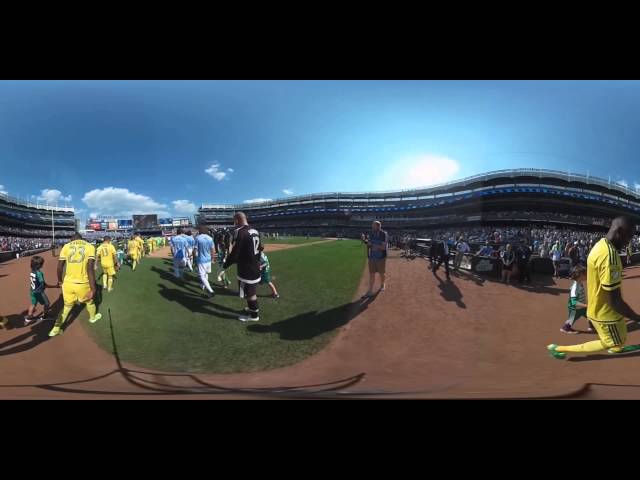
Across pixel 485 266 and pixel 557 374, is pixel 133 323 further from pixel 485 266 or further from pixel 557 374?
pixel 557 374

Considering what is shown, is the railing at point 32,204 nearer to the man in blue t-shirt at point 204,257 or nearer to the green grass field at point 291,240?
the man in blue t-shirt at point 204,257

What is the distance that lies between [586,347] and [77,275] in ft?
16.2

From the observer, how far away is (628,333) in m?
1.87

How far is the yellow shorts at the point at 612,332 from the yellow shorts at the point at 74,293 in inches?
193

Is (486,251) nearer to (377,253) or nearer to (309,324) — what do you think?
(377,253)

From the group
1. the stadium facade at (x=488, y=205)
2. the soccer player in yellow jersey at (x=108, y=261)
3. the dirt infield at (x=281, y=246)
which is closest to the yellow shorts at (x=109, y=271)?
the soccer player in yellow jersey at (x=108, y=261)

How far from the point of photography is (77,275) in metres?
2.25

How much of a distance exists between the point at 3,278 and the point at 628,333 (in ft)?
21.0

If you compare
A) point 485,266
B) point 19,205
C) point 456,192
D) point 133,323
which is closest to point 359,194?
point 456,192

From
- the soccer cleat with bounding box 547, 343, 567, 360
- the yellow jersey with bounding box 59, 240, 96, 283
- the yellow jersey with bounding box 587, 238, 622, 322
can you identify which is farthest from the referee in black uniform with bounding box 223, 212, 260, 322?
the yellow jersey with bounding box 587, 238, 622, 322

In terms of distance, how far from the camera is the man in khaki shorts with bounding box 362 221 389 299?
207 cm

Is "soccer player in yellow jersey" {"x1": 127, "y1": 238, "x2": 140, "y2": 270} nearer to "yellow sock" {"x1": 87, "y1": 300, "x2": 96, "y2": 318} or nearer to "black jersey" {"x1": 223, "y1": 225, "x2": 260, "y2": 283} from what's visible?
"yellow sock" {"x1": 87, "y1": 300, "x2": 96, "y2": 318}

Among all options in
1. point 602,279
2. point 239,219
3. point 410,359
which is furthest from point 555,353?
point 239,219

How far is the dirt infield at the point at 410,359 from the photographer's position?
1674 mm
